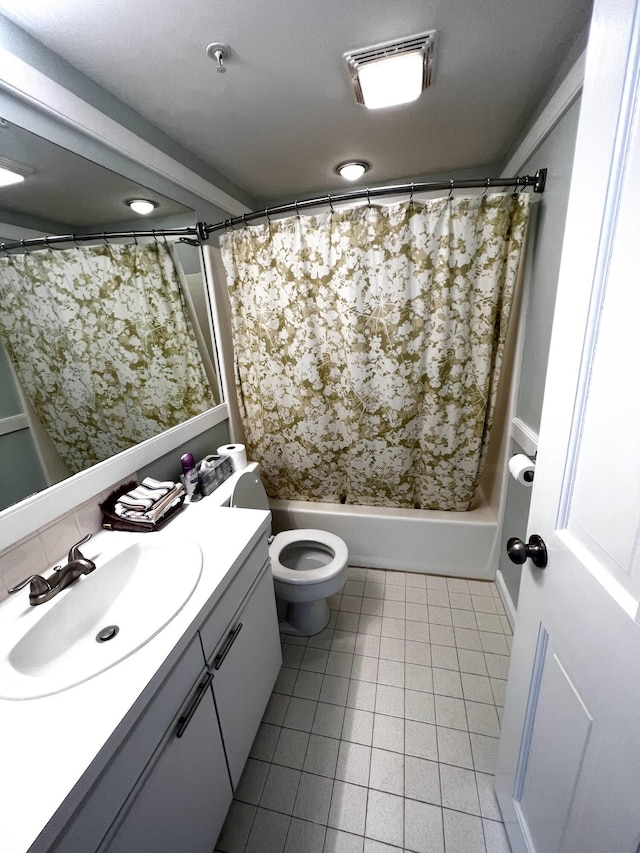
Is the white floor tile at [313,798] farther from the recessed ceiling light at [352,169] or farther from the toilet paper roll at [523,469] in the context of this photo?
the recessed ceiling light at [352,169]

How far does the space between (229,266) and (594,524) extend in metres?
1.77

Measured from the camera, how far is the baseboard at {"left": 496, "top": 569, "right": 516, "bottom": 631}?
1.57m

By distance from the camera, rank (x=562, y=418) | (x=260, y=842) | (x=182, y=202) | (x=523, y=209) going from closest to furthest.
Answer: (x=562, y=418) → (x=260, y=842) → (x=523, y=209) → (x=182, y=202)

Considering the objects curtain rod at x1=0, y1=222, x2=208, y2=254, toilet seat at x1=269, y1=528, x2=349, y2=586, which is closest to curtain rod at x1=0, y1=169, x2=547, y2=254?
curtain rod at x1=0, y1=222, x2=208, y2=254

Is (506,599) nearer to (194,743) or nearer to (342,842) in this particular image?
(342,842)

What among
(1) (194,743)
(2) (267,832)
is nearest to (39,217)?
(1) (194,743)

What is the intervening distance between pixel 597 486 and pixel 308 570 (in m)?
1.34

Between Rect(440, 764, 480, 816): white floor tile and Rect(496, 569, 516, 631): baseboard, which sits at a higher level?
Rect(496, 569, 516, 631): baseboard

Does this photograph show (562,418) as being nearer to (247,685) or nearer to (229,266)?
(247,685)

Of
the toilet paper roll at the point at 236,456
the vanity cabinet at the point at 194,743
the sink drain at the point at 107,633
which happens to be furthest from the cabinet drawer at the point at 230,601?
the toilet paper roll at the point at 236,456

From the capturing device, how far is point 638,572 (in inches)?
17.6

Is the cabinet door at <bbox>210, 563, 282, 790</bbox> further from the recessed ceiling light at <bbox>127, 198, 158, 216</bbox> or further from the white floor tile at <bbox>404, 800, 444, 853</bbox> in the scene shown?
the recessed ceiling light at <bbox>127, 198, 158, 216</bbox>

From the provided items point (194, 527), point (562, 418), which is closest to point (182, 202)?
point (194, 527)

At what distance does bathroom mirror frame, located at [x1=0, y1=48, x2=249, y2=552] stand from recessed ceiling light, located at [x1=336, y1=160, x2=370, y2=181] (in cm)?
77
